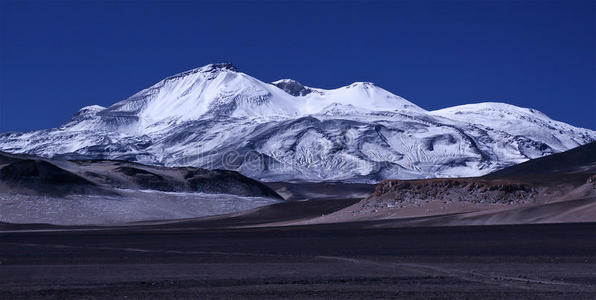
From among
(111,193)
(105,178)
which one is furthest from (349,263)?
(105,178)

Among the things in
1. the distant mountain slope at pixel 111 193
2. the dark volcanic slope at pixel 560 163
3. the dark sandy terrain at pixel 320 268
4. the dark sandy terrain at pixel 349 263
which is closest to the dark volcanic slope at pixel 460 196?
the dark sandy terrain at pixel 349 263

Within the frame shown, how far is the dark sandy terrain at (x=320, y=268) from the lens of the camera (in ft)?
69.4

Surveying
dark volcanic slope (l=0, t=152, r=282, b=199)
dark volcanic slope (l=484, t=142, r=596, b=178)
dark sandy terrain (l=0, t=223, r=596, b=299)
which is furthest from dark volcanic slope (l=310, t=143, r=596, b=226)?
dark volcanic slope (l=484, t=142, r=596, b=178)

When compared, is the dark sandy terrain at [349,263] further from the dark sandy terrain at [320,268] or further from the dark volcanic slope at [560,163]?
the dark volcanic slope at [560,163]

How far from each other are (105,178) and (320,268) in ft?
277

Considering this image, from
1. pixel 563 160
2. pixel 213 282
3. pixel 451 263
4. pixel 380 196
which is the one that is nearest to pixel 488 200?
pixel 380 196

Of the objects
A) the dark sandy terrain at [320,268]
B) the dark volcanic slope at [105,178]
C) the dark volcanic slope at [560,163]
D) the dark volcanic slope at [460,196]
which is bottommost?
the dark sandy terrain at [320,268]

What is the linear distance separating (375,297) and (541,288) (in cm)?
372

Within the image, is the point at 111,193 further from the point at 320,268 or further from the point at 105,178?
the point at 320,268

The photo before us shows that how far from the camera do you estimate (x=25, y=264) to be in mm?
29625

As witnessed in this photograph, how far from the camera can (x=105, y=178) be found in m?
108

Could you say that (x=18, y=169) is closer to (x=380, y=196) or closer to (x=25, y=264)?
(x=380, y=196)

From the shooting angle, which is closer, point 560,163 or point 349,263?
point 349,263

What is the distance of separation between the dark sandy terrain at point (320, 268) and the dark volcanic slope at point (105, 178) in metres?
54.5
